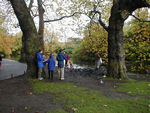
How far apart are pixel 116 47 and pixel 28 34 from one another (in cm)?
617

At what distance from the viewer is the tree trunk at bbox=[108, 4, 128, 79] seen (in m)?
9.28

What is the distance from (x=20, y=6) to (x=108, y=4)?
8811 mm

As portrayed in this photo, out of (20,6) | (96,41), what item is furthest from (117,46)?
(20,6)

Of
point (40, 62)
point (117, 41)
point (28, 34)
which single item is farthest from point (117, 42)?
point (28, 34)

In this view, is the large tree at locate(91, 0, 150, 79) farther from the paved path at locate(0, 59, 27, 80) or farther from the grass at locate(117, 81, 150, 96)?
the paved path at locate(0, 59, 27, 80)

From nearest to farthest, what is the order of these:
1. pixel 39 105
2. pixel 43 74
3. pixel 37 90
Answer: pixel 39 105 < pixel 37 90 < pixel 43 74

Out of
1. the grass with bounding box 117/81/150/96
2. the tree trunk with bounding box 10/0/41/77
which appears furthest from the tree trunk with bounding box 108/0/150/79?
the tree trunk with bounding box 10/0/41/77

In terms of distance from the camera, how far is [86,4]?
12469mm

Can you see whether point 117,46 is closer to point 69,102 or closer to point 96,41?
point 96,41

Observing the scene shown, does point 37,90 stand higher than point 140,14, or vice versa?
point 140,14

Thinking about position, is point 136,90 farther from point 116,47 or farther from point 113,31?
point 113,31

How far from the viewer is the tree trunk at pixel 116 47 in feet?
30.5

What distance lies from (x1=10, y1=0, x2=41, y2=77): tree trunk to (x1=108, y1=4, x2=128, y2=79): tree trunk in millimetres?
5380

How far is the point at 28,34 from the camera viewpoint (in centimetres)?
837
